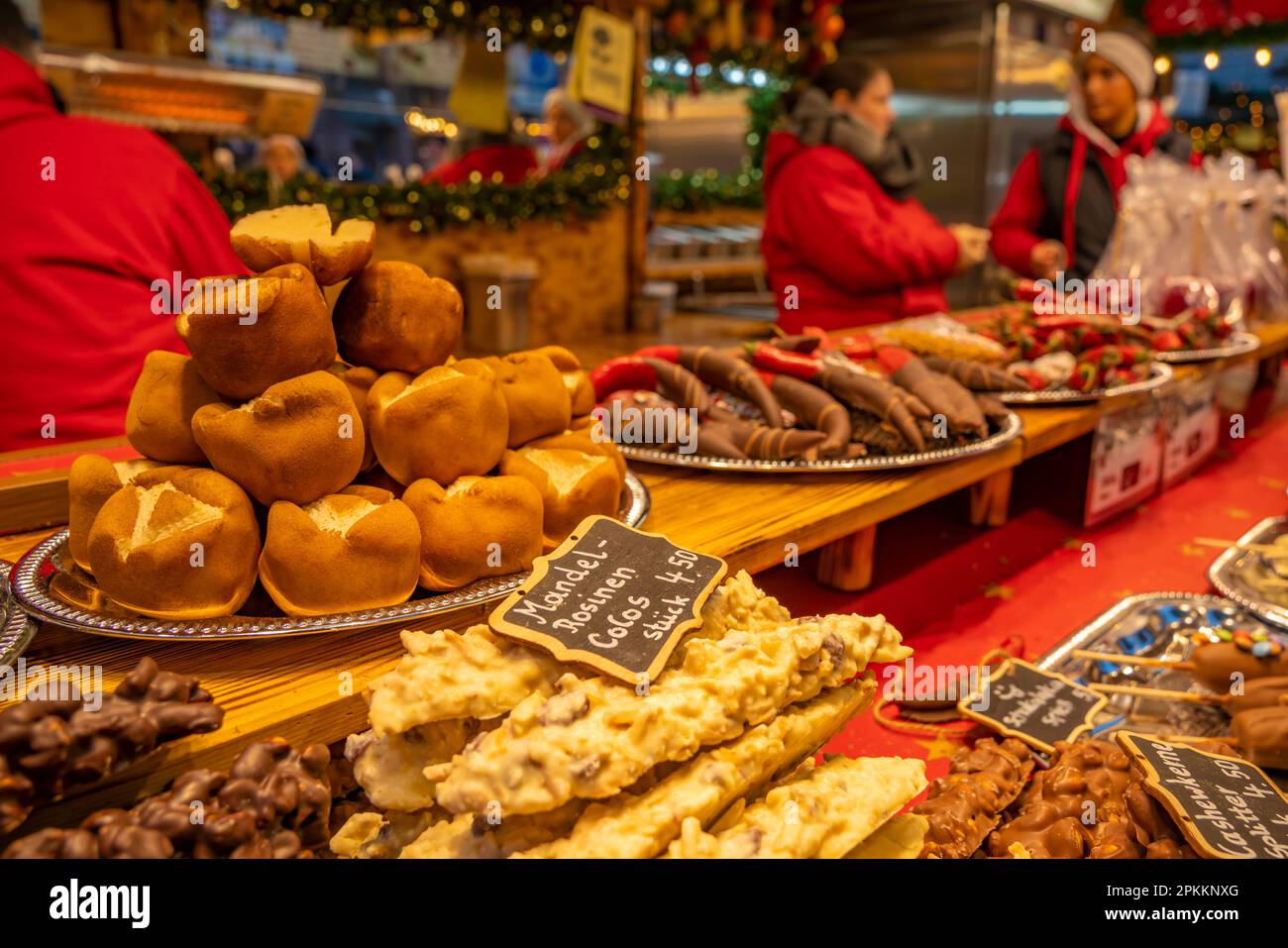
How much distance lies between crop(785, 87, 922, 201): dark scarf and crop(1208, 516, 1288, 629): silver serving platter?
84.9 inches

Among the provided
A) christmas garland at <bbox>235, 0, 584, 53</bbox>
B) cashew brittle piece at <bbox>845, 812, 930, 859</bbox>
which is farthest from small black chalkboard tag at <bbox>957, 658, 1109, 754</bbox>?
christmas garland at <bbox>235, 0, 584, 53</bbox>

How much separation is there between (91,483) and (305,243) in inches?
15.3

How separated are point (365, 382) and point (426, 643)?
46 centimetres

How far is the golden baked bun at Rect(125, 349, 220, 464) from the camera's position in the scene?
3.93 feet

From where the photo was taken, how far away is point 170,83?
452 centimetres

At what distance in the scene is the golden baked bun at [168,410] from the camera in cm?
120

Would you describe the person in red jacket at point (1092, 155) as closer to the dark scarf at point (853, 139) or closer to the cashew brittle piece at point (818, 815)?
the dark scarf at point (853, 139)

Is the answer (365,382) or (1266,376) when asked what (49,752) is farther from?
(1266,376)

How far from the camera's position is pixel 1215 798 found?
46.5 inches

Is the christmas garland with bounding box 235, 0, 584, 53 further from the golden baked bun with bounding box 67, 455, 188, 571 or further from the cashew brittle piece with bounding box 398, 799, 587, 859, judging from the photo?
the cashew brittle piece with bounding box 398, 799, 587, 859

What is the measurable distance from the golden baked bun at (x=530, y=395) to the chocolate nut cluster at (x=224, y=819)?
582 mm

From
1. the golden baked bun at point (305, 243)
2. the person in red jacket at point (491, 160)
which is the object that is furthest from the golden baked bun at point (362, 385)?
the person in red jacket at point (491, 160)
